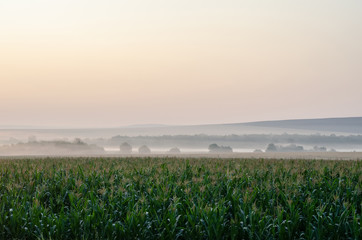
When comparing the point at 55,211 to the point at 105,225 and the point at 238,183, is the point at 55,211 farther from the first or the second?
the point at 238,183

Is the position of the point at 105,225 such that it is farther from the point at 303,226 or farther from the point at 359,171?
the point at 359,171

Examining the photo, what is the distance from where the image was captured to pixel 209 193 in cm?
1079

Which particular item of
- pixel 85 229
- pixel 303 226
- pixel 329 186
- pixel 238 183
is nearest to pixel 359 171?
pixel 329 186

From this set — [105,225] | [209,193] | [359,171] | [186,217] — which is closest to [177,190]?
[209,193]

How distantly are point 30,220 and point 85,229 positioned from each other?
1.85 metres

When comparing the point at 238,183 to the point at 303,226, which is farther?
the point at 238,183

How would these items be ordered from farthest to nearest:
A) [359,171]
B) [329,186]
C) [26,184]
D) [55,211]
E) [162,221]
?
[359,171]
[26,184]
[329,186]
[55,211]
[162,221]

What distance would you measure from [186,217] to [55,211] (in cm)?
380

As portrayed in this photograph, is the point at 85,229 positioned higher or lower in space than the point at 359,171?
lower

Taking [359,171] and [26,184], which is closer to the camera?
[26,184]

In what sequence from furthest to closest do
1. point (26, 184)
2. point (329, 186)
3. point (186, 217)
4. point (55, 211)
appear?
point (26, 184)
point (329, 186)
point (55, 211)
point (186, 217)

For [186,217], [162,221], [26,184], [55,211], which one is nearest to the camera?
[162,221]

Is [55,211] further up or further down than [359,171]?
further down

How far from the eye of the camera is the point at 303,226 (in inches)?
351
